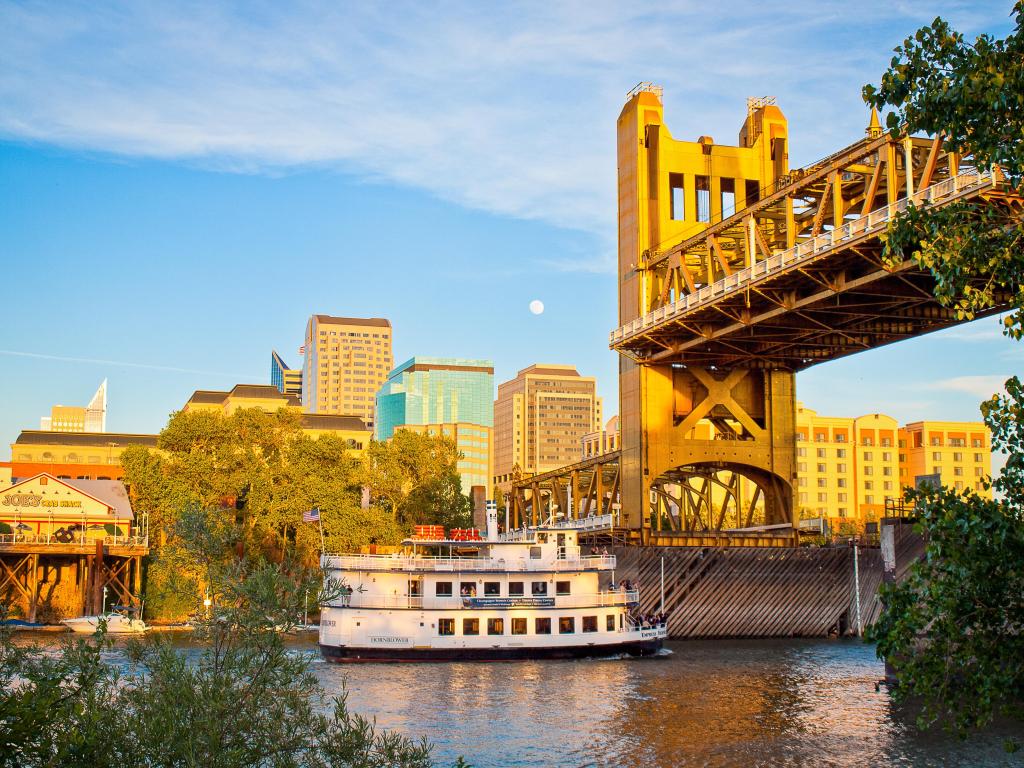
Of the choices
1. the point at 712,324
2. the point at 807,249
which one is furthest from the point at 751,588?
the point at 807,249

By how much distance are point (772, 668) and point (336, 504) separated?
1300 inches

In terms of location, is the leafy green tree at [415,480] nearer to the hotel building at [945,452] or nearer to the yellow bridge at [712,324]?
the yellow bridge at [712,324]

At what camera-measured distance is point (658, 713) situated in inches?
1297

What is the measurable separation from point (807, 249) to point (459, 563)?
18.1 m

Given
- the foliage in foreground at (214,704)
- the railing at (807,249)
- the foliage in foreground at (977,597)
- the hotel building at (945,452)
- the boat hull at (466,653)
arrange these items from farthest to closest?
the hotel building at (945,452) < the boat hull at (466,653) < the railing at (807,249) < the foliage in foreground at (977,597) < the foliage in foreground at (214,704)

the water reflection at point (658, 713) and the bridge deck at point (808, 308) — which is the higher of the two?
the bridge deck at point (808, 308)

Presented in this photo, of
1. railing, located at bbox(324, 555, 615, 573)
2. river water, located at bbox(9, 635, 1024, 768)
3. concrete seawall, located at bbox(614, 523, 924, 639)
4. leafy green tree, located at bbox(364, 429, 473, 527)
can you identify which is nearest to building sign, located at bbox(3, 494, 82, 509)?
leafy green tree, located at bbox(364, 429, 473, 527)

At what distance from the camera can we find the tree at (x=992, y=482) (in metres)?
12.8

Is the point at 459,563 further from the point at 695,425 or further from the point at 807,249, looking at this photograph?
the point at 695,425

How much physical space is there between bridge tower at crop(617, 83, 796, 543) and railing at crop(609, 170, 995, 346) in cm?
352

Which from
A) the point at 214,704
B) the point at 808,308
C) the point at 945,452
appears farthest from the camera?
the point at 945,452

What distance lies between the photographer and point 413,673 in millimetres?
41875

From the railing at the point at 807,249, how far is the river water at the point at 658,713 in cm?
1355

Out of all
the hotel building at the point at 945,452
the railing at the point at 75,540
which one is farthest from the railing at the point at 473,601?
the hotel building at the point at 945,452
